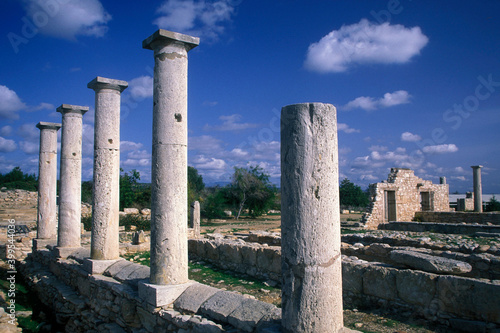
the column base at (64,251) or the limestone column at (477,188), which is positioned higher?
the limestone column at (477,188)

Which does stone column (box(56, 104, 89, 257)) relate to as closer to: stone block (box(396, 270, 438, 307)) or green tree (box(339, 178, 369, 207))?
stone block (box(396, 270, 438, 307))

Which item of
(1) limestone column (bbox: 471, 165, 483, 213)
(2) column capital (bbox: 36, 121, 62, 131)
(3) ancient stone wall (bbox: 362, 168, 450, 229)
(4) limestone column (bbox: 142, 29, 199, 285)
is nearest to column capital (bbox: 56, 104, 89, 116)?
(2) column capital (bbox: 36, 121, 62, 131)

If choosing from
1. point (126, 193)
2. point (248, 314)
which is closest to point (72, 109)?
point (248, 314)

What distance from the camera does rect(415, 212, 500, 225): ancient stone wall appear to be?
60.1 feet

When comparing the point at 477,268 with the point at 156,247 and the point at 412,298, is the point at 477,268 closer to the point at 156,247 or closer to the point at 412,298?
the point at 412,298

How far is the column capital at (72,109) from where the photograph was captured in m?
8.85

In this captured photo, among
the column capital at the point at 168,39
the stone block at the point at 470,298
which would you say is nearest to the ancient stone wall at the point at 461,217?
the stone block at the point at 470,298

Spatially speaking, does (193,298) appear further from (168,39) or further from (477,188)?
(477,188)

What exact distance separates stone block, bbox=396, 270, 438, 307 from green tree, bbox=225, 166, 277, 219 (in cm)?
2614

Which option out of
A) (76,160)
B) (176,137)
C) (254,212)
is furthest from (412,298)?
(254,212)

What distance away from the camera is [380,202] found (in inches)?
834

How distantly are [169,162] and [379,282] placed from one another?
13.1 ft

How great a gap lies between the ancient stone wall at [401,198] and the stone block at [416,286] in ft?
49.2

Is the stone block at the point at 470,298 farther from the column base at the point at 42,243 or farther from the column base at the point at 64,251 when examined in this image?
the column base at the point at 42,243
